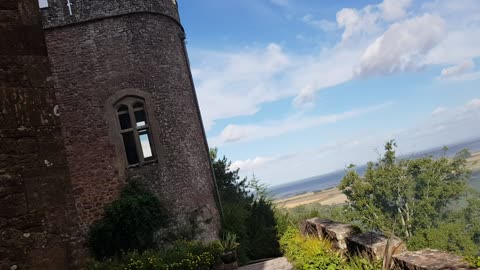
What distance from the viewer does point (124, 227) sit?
10.1m

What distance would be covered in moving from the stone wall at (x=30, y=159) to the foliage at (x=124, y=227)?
750cm

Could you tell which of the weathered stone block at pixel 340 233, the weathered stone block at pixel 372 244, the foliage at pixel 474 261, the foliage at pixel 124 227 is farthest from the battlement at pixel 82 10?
the foliage at pixel 474 261

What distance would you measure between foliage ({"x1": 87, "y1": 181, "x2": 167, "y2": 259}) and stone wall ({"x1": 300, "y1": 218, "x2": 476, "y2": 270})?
173 inches

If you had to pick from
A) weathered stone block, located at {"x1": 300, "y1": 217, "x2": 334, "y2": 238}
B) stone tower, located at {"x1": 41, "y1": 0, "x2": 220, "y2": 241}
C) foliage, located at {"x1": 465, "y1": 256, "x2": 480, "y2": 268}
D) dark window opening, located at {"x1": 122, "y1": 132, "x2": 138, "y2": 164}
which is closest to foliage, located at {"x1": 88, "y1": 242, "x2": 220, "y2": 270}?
stone tower, located at {"x1": 41, "y1": 0, "x2": 220, "y2": 241}

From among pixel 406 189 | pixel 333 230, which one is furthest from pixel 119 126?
pixel 406 189

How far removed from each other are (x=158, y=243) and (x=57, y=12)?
735cm

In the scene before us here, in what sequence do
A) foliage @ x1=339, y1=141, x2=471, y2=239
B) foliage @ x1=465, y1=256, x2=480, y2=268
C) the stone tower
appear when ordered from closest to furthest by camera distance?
foliage @ x1=465, y1=256, x2=480, y2=268 < the stone tower < foliage @ x1=339, y1=141, x2=471, y2=239

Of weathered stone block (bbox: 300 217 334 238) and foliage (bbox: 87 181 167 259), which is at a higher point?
foliage (bbox: 87 181 167 259)

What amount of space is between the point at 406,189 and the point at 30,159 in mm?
35388

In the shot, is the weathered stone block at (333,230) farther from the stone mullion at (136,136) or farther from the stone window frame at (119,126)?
the stone mullion at (136,136)

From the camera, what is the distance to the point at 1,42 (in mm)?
2846

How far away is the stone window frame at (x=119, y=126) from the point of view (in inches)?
424

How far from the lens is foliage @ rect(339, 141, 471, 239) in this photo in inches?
1294

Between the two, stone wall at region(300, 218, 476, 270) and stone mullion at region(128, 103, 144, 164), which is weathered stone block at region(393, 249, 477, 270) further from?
stone mullion at region(128, 103, 144, 164)
